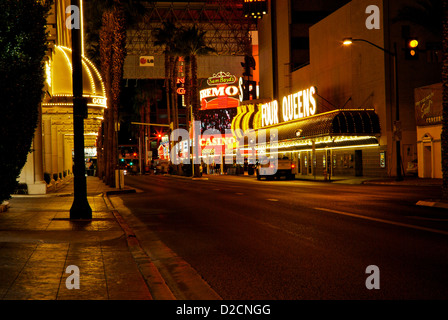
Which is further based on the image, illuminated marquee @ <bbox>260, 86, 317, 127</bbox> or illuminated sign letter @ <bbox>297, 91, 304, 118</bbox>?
illuminated sign letter @ <bbox>297, 91, 304, 118</bbox>

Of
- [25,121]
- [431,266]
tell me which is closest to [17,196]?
[25,121]

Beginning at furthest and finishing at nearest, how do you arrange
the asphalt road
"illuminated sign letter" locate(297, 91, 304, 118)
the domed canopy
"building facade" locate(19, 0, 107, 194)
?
"illuminated sign letter" locate(297, 91, 304, 118) < the domed canopy < "building facade" locate(19, 0, 107, 194) < the asphalt road

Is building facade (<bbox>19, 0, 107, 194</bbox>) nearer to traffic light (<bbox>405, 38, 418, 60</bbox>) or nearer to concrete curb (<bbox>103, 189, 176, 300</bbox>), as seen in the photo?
concrete curb (<bbox>103, 189, 176, 300</bbox>)

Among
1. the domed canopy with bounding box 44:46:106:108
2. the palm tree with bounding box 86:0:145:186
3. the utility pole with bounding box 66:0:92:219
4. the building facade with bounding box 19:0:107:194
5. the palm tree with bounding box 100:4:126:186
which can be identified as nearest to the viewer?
the utility pole with bounding box 66:0:92:219

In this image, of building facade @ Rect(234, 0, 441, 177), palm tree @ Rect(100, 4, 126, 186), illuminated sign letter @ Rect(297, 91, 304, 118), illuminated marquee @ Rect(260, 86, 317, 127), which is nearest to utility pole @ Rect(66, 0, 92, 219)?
palm tree @ Rect(100, 4, 126, 186)

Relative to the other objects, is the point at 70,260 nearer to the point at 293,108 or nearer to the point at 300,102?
the point at 300,102

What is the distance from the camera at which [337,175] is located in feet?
159

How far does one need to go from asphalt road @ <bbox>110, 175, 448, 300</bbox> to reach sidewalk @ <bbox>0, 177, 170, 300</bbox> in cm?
101

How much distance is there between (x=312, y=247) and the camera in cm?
1047

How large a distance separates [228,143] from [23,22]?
6920 centimetres

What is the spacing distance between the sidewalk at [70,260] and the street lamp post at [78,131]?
1.51ft

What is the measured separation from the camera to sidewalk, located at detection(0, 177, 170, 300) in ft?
22.4

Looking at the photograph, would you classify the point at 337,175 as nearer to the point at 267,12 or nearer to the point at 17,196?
the point at 267,12

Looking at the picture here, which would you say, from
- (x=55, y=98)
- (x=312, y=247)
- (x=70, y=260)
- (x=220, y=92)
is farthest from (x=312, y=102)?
(x=70, y=260)
